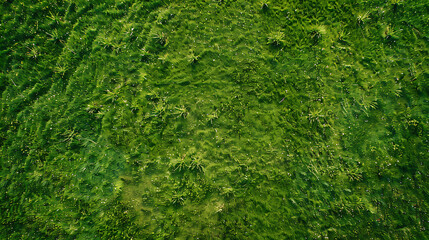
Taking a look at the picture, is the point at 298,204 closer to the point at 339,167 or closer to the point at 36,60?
the point at 339,167

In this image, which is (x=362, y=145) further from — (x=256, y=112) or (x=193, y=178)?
(x=193, y=178)

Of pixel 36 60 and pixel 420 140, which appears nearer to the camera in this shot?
pixel 420 140

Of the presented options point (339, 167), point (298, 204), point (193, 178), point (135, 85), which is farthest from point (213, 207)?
point (135, 85)

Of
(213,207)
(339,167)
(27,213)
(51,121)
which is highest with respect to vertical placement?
(339,167)

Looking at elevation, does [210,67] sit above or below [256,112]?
above

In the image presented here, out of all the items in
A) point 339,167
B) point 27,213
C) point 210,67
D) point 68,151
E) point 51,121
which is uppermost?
point 210,67

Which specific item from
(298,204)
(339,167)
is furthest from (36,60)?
(339,167)
